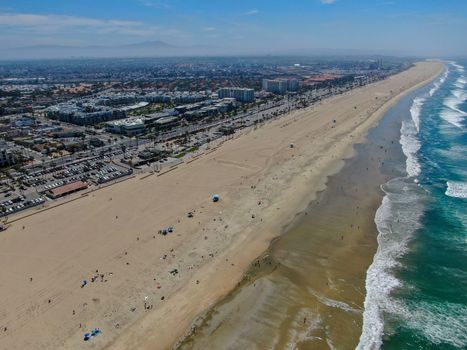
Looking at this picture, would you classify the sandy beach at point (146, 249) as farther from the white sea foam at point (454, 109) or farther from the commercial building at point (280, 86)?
the commercial building at point (280, 86)

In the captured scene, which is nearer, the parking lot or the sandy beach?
the sandy beach

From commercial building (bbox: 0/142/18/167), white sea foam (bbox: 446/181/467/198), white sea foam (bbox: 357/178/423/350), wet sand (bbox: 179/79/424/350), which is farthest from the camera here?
commercial building (bbox: 0/142/18/167)

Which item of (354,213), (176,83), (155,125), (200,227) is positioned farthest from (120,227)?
(176,83)

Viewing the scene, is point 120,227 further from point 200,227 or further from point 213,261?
point 213,261

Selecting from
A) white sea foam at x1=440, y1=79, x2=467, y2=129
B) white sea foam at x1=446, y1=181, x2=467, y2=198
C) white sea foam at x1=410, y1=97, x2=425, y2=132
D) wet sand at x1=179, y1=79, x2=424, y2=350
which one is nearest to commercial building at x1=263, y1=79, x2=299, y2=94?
white sea foam at x1=410, y1=97, x2=425, y2=132

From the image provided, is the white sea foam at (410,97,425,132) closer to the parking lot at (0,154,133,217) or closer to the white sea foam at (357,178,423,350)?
the white sea foam at (357,178,423,350)

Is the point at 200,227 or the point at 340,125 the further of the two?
the point at 340,125

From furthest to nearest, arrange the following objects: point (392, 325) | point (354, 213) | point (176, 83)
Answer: point (176, 83) → point (354, 213) → point (392, 325)

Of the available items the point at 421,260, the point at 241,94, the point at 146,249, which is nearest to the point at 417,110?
the point at 241,94
